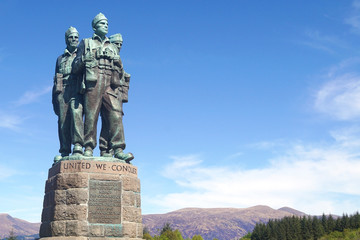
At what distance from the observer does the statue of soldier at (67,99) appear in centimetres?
1267

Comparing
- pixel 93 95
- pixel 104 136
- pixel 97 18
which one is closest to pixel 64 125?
pixel 104 136

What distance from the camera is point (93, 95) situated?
12477 mm

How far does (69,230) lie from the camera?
11.1 meters

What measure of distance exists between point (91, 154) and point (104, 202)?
5.02 ft

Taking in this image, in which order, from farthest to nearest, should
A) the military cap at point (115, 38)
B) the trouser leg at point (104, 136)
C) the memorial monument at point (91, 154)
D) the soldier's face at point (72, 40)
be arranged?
the soldier's face at point (72, 40) < the military cap at point (115, 38) < the trouser leg at point (104, 136) < the memorial monument at point (91, 154)

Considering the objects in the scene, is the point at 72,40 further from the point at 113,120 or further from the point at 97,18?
the point at 113,120

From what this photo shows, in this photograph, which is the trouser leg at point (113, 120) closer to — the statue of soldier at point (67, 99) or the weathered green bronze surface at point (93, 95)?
the weathered green bronze surface at point (93, 95)

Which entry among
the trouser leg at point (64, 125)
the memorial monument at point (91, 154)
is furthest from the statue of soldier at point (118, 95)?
the trouser leg at point (64, 125)

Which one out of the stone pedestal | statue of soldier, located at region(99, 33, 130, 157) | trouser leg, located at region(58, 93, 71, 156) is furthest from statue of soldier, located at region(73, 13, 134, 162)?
trouser leg, located at region(58, 93, 71, 156)

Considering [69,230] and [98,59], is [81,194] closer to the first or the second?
[69,230]

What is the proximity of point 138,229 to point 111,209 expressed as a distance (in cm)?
101

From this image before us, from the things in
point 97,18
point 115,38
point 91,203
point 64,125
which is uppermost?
point 97,18

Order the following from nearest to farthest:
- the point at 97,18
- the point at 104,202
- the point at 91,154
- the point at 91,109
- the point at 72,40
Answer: the point at 104,202 → the point at 91,154 → the point at 91,109 → the point at 97,18 → the point at 72,40

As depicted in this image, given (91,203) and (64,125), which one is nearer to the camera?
(91,203)
